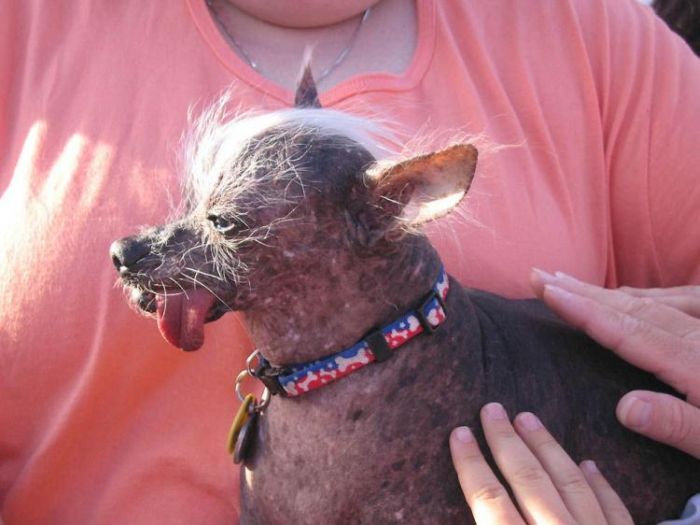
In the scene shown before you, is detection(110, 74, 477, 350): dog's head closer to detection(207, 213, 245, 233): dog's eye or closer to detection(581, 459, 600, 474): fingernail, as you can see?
detection(207, 213, 245, 233): dog's eye

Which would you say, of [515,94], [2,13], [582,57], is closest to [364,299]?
[515,94]

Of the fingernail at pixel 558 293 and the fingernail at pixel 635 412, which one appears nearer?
the fingernail at pixel 635 412

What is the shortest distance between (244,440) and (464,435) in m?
0.38

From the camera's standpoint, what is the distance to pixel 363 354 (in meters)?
1.27

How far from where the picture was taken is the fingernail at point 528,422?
1326 millimetres

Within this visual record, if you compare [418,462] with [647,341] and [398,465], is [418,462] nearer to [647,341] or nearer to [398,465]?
[398,465]

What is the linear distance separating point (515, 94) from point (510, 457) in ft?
2.79

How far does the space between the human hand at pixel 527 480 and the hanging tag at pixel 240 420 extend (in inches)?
14.2

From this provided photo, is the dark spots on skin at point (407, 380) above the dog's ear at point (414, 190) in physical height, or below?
below

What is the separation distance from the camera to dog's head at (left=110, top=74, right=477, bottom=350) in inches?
46.3

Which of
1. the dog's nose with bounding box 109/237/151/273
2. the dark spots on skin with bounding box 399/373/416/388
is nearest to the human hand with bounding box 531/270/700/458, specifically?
the dark spots on skin with bounding box 399/373/416/388

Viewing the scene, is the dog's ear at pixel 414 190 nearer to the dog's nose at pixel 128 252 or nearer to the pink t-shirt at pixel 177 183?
the dog's nose at pixel 128 252

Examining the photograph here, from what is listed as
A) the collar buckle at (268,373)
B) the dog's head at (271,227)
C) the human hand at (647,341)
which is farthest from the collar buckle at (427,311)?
the human hand at (647,341)

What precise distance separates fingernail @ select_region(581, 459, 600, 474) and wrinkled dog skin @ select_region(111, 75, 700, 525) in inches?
1.1
